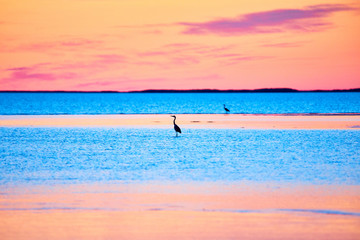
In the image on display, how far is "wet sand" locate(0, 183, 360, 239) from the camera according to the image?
8680 mm

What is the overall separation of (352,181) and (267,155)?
5.76 m

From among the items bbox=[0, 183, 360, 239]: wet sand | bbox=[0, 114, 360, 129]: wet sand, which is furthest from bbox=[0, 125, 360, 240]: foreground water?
bbox=[0, 114, 360, 129]: wet sand

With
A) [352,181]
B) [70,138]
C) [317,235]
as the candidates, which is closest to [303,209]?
[317,235]

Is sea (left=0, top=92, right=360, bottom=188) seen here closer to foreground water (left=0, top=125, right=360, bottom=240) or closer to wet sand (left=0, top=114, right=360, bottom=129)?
foreground water (left=0, top=125, right=360, bottom=240)

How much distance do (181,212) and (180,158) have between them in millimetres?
8284

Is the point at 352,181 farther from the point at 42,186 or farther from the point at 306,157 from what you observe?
the point at 42,186

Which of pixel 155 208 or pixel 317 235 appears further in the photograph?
pixel 155 208

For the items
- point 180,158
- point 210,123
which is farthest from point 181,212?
point 210,123

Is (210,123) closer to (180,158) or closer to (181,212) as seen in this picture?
(180,158)

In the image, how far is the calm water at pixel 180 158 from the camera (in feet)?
46.4

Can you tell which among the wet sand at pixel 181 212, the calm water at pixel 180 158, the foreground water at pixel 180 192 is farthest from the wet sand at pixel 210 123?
the wet sand at pixel 181 212

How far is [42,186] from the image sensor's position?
1278 cm

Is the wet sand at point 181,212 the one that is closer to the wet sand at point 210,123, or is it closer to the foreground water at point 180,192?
the foreground water at point 180,192

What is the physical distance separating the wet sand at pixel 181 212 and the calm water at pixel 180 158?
55.5 inches
